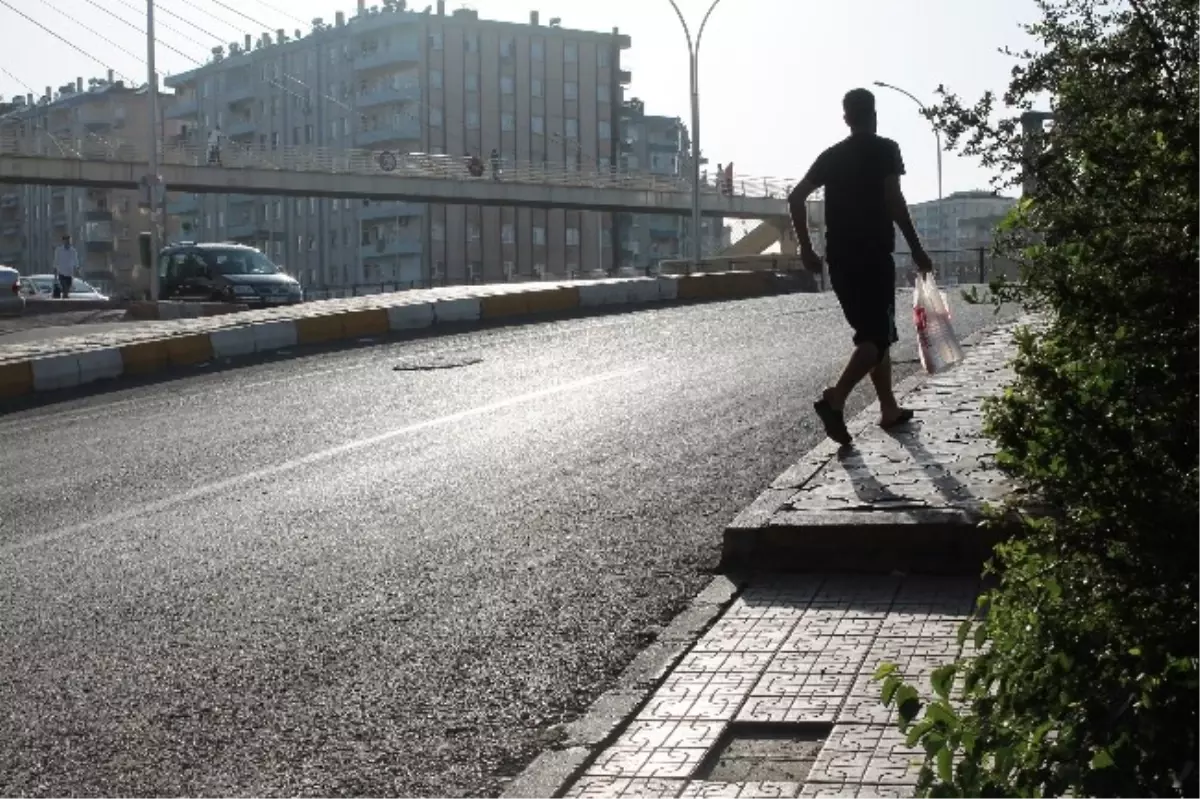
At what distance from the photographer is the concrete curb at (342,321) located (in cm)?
1767

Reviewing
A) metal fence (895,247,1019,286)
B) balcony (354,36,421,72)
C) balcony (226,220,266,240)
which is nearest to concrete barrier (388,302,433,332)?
metal fence (895,247,1019,286)

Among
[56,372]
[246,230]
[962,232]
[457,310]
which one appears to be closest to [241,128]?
[246,230]

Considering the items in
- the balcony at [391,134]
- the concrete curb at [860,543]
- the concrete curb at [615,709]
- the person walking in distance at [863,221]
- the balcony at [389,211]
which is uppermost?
the balcony at [391,134]

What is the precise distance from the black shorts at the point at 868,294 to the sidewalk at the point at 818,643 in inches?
34.7

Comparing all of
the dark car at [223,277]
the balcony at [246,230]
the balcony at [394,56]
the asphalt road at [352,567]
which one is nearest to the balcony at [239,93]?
the balcony at [246,230]

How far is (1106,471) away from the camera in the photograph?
2.91m

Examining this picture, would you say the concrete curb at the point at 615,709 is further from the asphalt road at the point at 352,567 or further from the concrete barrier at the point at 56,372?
the concrete barrier at the point at 56,372

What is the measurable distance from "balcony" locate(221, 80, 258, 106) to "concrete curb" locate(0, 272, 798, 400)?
11084 cm

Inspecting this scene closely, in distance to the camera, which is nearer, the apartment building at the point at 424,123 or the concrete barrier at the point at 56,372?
the concrete barrier at the point at 56,372

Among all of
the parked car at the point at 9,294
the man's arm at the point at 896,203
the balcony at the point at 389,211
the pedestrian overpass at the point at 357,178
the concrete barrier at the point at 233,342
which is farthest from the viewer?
the balcony at the point at 389,211

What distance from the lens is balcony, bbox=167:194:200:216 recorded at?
13950 centimetres

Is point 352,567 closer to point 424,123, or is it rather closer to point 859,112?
point 859,112

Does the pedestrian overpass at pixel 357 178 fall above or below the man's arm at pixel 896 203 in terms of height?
above

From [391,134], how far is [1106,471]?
120 metres
